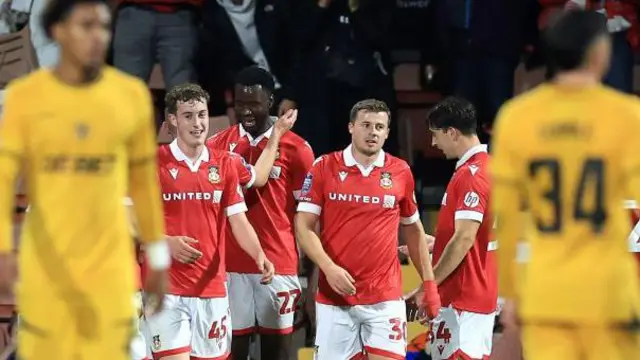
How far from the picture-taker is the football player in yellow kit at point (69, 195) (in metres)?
5.44

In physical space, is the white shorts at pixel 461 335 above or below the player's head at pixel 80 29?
below

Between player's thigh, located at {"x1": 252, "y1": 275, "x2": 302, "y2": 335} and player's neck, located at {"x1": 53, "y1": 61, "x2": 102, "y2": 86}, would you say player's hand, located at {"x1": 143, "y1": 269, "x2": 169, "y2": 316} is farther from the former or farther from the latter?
player's thigh, located at {"x1": 252, "y1": 275, "x2": 302, "y2": 335}

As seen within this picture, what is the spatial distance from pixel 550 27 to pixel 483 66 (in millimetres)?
5374

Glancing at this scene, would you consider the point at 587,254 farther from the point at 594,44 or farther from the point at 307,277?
the point at 307,277

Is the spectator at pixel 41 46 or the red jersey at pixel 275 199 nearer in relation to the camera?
the red jersey at pixel 275 199

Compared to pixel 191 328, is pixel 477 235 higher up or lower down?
higher up

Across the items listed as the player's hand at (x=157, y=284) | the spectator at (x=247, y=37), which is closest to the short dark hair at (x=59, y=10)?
the player's hand at (x=157, y=284)

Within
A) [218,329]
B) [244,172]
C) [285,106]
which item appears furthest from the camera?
[285,106]

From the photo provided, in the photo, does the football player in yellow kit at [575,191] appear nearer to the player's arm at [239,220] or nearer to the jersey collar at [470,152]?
the jersey collar at [470,152]

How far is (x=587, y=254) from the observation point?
5.41 m

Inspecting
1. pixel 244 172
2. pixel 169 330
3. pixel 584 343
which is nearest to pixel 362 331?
pixel 169 330

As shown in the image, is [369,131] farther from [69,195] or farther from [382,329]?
[69,195]

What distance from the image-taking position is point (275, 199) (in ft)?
30.4

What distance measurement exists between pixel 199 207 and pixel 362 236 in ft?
3.17
